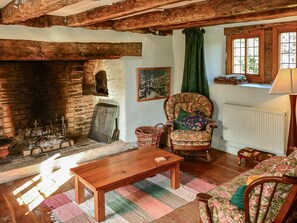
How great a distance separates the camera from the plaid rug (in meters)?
3.08

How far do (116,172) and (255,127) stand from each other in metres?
2.39

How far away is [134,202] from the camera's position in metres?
3.38

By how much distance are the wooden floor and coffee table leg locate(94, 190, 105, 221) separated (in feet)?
1.66

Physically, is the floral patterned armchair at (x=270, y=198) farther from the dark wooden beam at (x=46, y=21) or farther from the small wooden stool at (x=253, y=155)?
the dark wooden beam at (x=46, y=21)

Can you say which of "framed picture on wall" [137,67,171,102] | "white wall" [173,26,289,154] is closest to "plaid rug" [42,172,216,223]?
"white wall" [173,26,289,154]

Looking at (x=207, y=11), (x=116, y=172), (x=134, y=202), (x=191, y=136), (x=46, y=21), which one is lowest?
(x=134, y=202)

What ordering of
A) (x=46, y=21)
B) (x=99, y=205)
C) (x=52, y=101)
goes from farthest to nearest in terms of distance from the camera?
1. (x=52, y=101)
2. (x=46, y=21)
3. (x=99, y=205)

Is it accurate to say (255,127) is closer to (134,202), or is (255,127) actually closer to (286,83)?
(286,83)

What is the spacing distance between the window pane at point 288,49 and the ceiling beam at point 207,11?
1.26 m

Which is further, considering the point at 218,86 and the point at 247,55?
the point at 218,86

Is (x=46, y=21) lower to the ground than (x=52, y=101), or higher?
higher

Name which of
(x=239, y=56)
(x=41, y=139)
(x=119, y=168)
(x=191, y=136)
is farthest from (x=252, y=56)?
(x=41, y=139)

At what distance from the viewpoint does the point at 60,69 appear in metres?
5.11

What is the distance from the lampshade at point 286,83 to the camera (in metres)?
3.54
